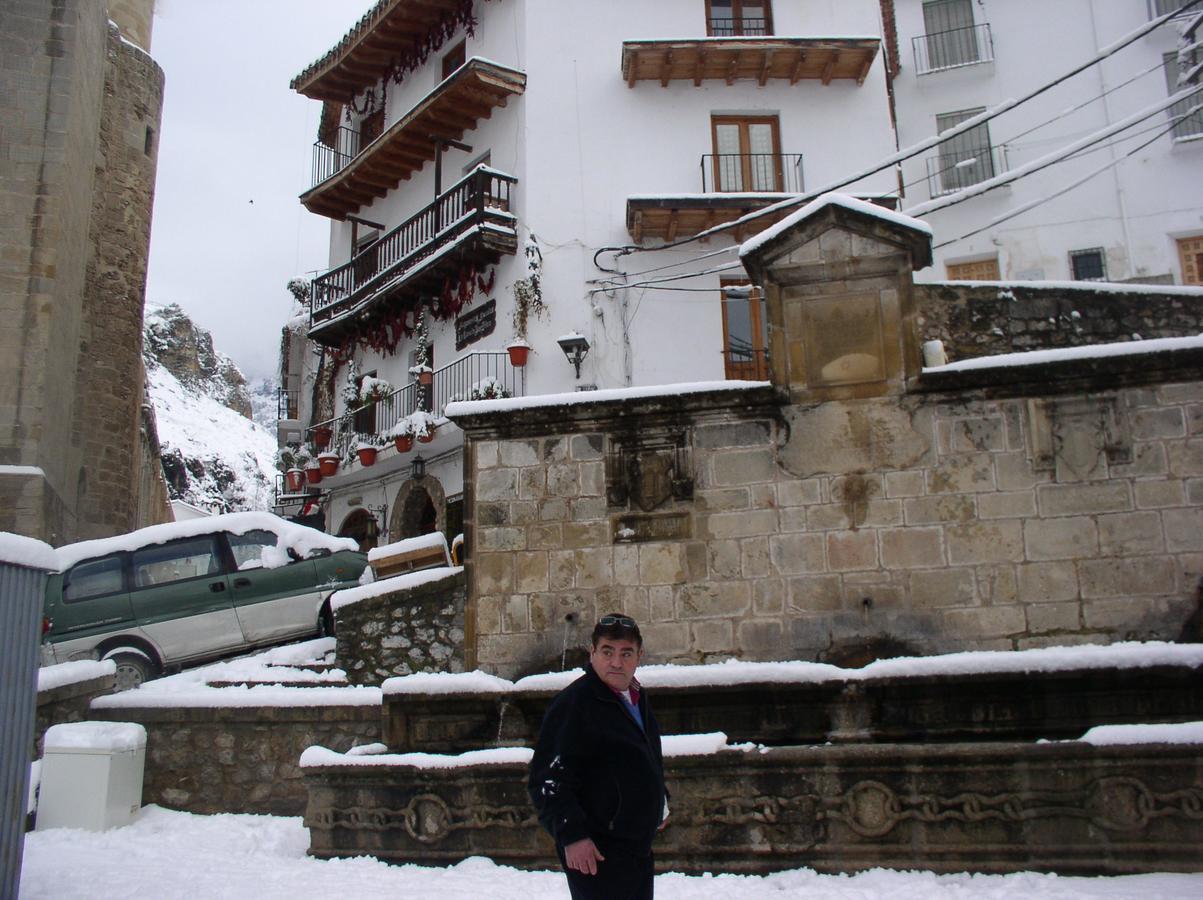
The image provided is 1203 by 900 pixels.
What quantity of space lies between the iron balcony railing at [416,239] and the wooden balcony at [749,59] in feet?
11.0

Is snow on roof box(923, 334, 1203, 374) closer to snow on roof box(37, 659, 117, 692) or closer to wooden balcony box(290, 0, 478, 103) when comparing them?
snow on roof box(37, 659, 117, 692)

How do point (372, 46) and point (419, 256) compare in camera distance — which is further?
point (372, 46)

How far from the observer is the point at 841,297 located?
6848 mm

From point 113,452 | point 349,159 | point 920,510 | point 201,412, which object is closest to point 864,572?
point 920,510

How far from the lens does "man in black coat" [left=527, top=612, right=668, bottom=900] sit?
10.6 feet

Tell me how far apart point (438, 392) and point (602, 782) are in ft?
50.2

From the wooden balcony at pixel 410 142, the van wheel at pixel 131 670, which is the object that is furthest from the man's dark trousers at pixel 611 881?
the wooden balcony at pixel 410 142

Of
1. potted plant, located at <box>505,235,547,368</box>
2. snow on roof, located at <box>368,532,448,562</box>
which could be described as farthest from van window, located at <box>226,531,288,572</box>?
potted plant, located at <box>505,235,547,368</box>

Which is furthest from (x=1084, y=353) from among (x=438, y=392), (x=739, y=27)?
(x=739, y=27)

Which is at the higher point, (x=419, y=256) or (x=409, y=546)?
(x=419, y=256)

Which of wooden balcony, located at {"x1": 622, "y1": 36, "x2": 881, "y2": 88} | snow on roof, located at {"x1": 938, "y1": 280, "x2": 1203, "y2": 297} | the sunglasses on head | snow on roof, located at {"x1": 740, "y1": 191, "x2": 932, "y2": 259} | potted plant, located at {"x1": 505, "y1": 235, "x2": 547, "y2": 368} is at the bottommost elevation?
the sunglasses on head

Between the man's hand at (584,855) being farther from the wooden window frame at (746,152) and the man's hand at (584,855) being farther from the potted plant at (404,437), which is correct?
the wooden window frame at (746,152)

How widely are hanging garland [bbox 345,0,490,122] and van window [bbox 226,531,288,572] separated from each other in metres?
12.7

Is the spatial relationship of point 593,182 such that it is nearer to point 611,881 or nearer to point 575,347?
point 575,347
